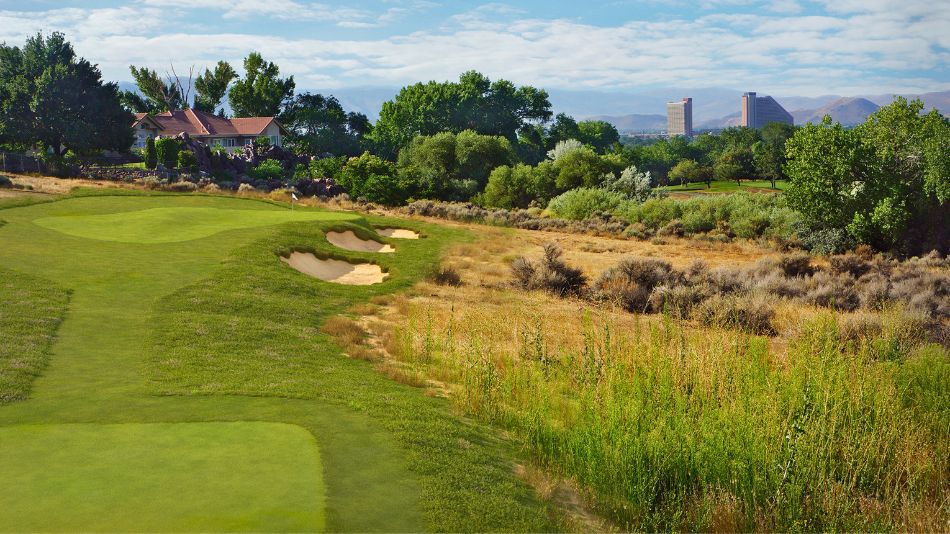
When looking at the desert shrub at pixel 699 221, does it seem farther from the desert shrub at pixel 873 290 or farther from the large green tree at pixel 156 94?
the large green tree at pixel 156 94

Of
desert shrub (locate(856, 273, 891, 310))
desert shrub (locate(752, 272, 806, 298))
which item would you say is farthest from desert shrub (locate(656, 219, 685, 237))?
desert shrub (locate(752, 272, 806, 298))

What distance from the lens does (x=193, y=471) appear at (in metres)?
9.02

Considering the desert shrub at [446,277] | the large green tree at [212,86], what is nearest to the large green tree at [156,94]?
the large green tree at [212,86]

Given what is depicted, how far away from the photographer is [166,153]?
63.1 m

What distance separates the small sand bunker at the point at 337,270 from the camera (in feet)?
87.5

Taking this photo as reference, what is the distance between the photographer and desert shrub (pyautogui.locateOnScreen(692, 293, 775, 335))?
842 inches

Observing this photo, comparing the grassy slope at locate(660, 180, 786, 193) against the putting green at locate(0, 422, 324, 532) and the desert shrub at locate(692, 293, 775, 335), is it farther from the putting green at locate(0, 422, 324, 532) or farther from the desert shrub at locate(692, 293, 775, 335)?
the putting green at locate(0, 422, 324, 532)

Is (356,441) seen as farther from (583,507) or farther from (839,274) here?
(839,274)

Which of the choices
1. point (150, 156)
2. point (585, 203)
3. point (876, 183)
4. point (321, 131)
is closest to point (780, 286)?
point (876, 183)

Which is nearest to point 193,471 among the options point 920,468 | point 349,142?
point 920,468

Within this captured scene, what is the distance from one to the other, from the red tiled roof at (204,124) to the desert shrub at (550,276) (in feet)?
264

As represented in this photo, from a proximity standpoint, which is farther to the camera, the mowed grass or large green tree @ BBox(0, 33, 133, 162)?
large green tree @ BBox(0, 33, 133, 162)

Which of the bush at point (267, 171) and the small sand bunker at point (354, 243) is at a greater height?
the bush at point (267, 171)

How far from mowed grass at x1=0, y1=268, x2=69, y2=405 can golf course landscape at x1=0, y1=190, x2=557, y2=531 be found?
52 millimetres
